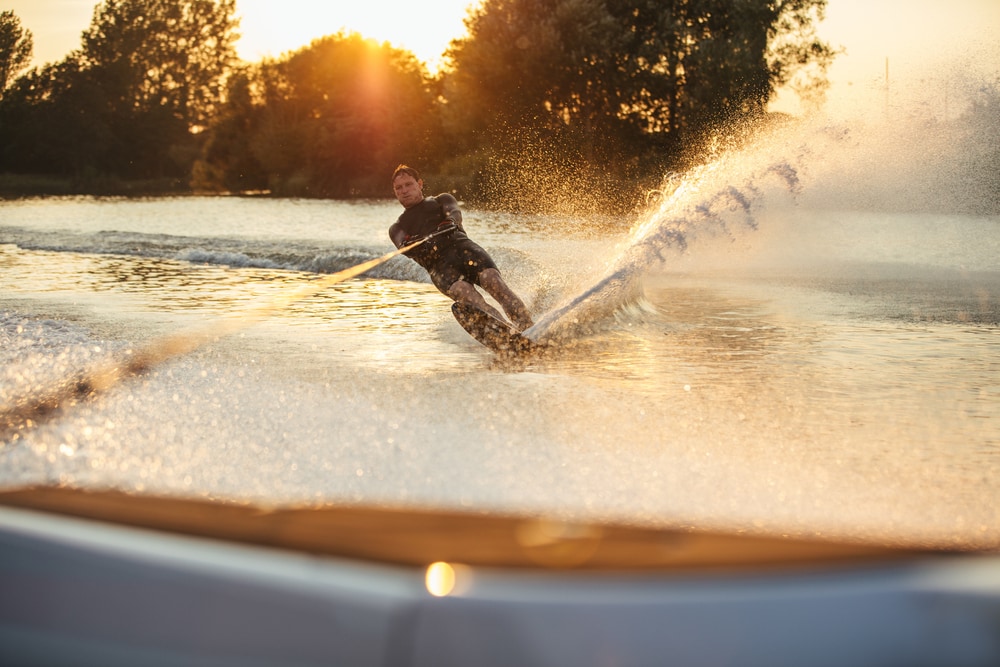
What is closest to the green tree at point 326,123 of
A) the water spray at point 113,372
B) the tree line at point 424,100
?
the tree line at point 424,100

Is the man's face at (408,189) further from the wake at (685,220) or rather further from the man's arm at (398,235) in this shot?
the wake at (685,220)

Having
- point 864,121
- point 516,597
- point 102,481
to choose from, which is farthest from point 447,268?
point 864,121

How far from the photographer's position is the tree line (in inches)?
1342

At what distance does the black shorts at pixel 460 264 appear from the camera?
24.4 ft

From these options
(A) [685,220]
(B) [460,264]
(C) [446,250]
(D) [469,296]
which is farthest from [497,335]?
(A) [685,220]

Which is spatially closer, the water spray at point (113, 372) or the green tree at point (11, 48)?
the water spray at point (113, 372)

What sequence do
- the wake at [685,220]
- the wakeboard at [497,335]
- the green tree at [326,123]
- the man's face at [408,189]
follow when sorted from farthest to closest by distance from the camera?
the green tree at [326,123] → the wake at [685,220] → the man's face at [408,189] → the wakeboard at [497,335]

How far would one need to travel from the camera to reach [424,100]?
5619 cm

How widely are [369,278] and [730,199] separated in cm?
462

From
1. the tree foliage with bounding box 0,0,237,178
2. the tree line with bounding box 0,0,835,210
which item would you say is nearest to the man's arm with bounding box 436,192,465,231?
the tree line with bounding box 0,0,835,210

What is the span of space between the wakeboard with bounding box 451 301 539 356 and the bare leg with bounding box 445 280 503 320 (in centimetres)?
6

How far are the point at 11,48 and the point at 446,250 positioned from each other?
78227 millimetres

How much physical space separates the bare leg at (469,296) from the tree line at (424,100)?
23795 mm

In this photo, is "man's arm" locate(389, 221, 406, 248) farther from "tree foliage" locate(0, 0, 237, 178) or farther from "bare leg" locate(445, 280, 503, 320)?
"tree foliage" locate(0, 0, 237, 178)
